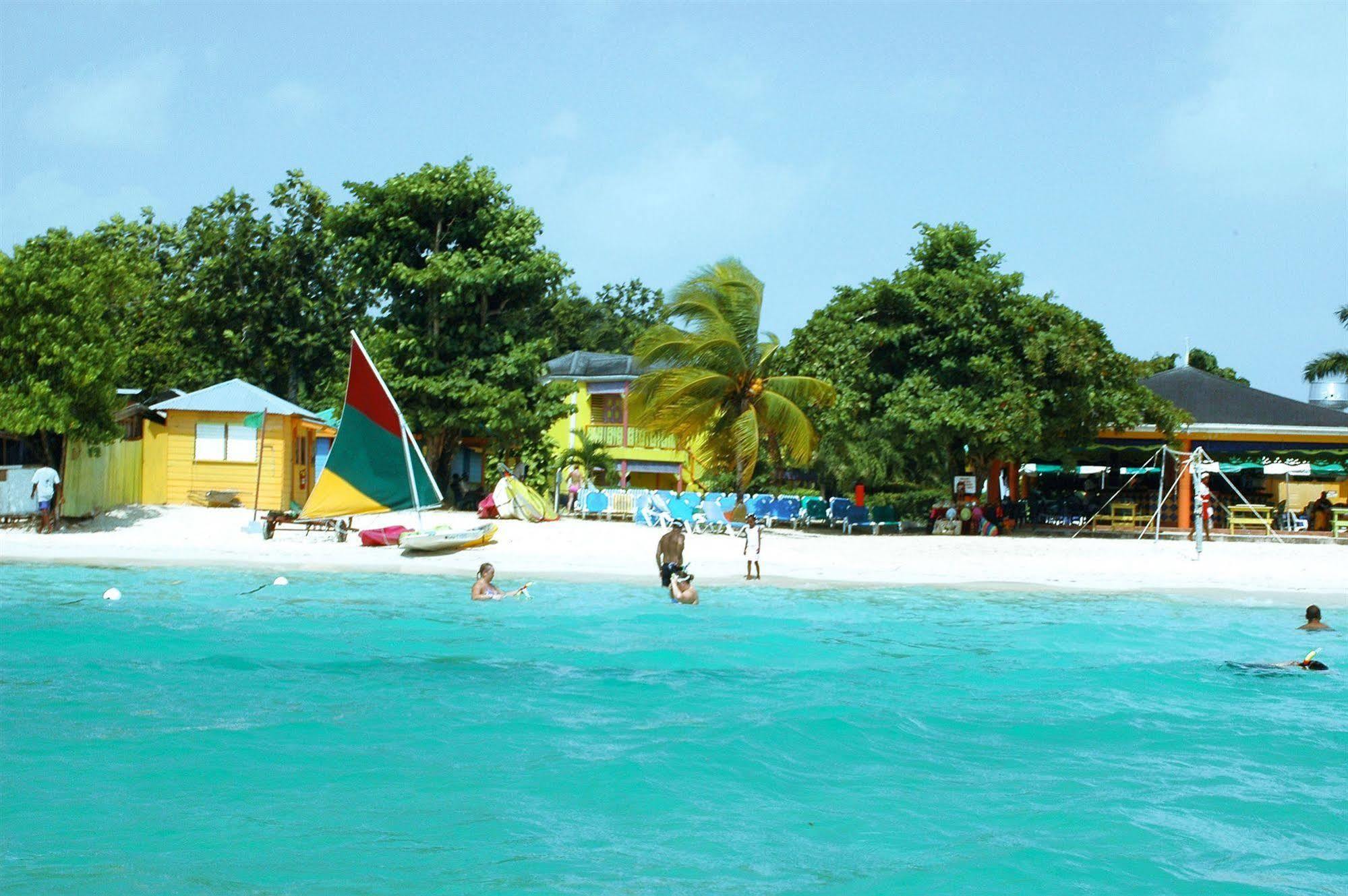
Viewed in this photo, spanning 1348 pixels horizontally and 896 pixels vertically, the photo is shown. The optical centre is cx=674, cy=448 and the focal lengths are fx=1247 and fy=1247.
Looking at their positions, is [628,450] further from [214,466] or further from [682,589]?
[682,589]

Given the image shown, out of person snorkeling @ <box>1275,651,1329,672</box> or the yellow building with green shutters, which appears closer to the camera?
person snorkeling @ <box>1275,651,1329,672</box>

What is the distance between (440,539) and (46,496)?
7.78m

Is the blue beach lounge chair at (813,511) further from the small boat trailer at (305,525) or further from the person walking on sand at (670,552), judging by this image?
the small boat trailer at (305,525)

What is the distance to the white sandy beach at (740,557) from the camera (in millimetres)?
21500

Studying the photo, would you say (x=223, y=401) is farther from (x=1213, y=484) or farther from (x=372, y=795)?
(x=1213, y=484)

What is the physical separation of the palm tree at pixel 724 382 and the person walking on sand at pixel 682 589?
9573mm

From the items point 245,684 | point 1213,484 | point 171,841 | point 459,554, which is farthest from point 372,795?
point 1213,484

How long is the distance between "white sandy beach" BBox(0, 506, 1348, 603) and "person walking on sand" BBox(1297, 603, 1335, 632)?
296 centimetres

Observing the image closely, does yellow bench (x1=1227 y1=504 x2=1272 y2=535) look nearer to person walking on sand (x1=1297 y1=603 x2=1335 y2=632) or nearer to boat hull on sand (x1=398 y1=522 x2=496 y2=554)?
person walking on sand (x1=1297 y1=603 x2=1335 y2=632)

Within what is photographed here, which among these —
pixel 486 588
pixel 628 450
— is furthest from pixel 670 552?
pixel 628 450

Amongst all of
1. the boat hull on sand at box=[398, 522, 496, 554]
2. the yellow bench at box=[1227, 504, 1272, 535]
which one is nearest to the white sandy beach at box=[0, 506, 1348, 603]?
the boat hull on sand at box=[398, 522, 496, 554]

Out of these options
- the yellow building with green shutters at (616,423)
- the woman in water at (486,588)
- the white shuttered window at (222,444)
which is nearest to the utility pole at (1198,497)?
the woman in water at (486,588)

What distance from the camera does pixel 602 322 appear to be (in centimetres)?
5862

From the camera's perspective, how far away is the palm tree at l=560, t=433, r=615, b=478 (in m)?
35.8
